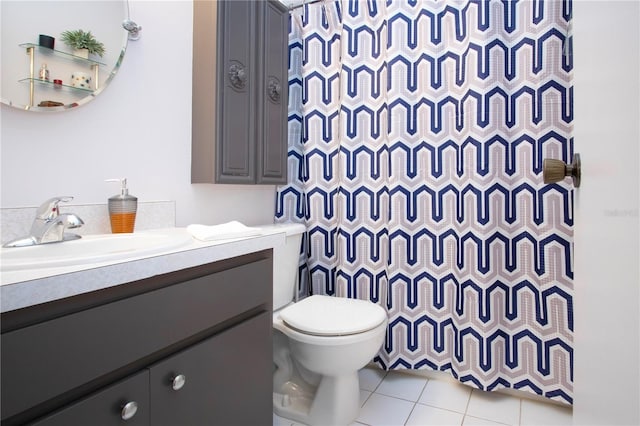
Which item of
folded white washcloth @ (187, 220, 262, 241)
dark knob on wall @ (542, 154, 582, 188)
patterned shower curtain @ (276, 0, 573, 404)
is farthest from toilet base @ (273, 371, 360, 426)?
dark knob on wall @ (542, 154, 582, 188)

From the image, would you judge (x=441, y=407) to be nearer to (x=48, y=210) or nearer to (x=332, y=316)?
(x=332, y=316)

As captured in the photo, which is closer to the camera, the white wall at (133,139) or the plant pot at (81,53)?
the white wall at (133,139)

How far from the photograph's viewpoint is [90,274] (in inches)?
30.6

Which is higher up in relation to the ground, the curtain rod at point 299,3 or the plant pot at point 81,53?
the curtain rod at point 299,3

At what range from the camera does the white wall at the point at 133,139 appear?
1129 mm

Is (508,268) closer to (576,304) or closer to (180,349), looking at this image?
(576,304)

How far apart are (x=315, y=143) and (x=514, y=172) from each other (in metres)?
0.97

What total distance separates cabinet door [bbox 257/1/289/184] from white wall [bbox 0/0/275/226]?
232mm

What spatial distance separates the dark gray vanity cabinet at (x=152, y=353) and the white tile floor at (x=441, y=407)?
0.63 meters

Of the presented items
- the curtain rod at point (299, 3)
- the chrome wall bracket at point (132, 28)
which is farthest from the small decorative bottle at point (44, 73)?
the curtain rod at point (299, 3)

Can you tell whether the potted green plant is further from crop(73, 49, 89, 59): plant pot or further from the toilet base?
the toilet base

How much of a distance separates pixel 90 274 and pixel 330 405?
117 cm

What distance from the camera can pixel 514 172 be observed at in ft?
5.52

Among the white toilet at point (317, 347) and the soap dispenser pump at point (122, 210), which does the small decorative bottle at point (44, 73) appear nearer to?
the soap dispenser pump at point (122, 210)
